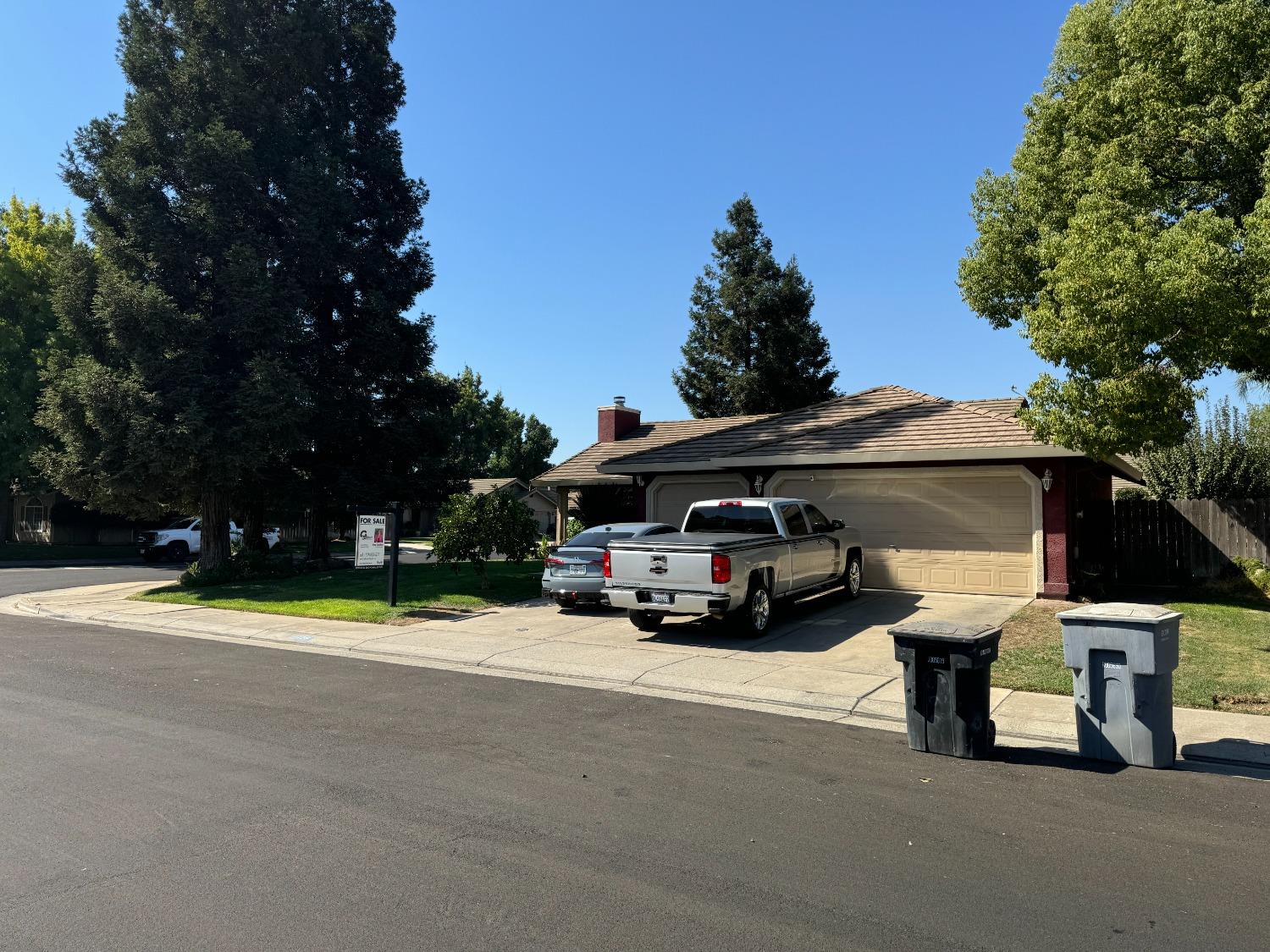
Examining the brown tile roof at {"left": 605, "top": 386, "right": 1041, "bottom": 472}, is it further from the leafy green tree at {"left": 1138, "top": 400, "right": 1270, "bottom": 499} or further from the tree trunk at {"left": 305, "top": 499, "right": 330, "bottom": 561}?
the tree trunk at {"left": 305, "top": 499, "right": 330, "bottom": 561}

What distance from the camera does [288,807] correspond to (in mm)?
5238

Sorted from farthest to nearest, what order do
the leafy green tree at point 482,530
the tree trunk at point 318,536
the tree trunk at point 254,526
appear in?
1. the tree trunk at point 254,526
2. the tree trunk at point 318,536
3. the leafy green tree at point 482,530

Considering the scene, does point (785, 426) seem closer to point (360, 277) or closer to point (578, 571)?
point (578, 571)

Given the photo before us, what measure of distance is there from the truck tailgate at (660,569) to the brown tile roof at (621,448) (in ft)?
45.1

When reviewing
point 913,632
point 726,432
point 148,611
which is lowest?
point 148,611

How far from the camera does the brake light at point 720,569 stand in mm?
10953

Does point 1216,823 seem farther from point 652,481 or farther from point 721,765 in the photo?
point 652,481

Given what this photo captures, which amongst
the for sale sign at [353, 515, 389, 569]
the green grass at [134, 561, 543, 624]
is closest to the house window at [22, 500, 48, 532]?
the green grass at [134, 561, 543, 624]

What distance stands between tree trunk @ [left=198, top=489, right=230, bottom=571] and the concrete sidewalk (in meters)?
4.31

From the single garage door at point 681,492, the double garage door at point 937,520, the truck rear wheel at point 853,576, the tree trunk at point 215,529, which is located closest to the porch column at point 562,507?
the single garage door at point 681,492

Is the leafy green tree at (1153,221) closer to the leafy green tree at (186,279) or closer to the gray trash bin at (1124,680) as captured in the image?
the gray trash bin at (1124,680)

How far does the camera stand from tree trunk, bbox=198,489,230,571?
2167 centimetres

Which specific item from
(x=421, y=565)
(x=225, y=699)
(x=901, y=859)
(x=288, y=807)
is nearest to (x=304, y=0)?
(x=421, y=565)

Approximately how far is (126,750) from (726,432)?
15.9m
